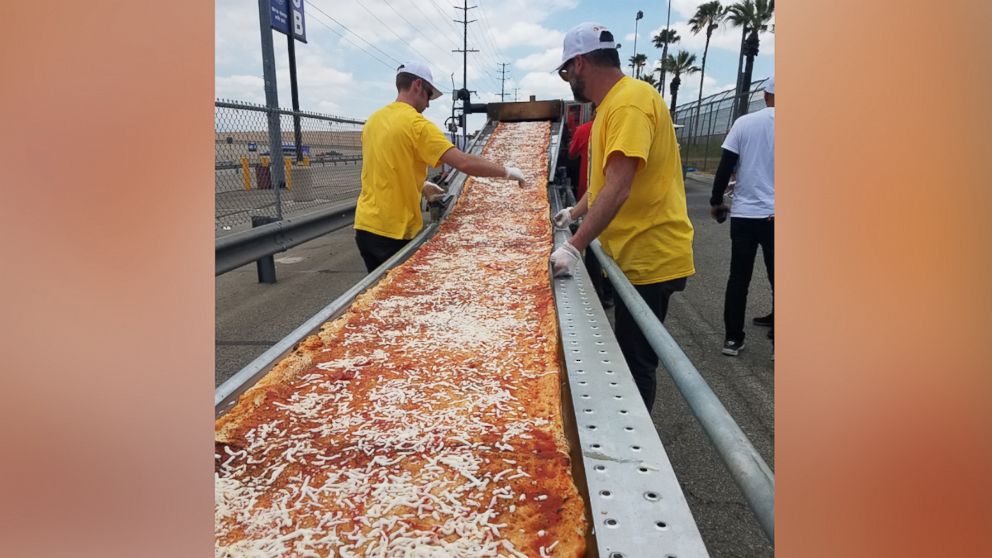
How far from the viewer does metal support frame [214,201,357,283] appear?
5.25 meters

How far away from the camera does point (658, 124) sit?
304 cm

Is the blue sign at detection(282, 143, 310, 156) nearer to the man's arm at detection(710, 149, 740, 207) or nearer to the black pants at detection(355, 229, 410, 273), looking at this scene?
the black pants at detection(355, 229, 410, 273)

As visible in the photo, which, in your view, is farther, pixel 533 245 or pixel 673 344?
pixel 533 245

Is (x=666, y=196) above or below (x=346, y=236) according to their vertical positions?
above

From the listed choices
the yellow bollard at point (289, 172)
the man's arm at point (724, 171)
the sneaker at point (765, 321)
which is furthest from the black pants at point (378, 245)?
the yellow bollard at point (289, 172)

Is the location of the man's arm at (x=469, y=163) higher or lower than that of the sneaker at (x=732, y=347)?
higher

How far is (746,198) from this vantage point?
4.92 meters

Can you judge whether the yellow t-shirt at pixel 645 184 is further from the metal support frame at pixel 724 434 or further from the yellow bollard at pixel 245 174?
the yellow bollard at pixel 245 174

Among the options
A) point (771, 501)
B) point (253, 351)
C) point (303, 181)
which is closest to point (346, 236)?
point (303, 181)

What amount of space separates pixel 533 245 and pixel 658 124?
1728 millimetres

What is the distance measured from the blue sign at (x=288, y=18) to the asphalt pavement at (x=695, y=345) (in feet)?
14.2

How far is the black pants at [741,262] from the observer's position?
4.95m

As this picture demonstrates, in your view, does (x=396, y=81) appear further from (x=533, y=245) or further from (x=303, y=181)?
(x=303, y=181)

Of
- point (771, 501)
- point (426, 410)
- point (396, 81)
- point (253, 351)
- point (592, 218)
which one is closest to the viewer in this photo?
point (771, 501)
